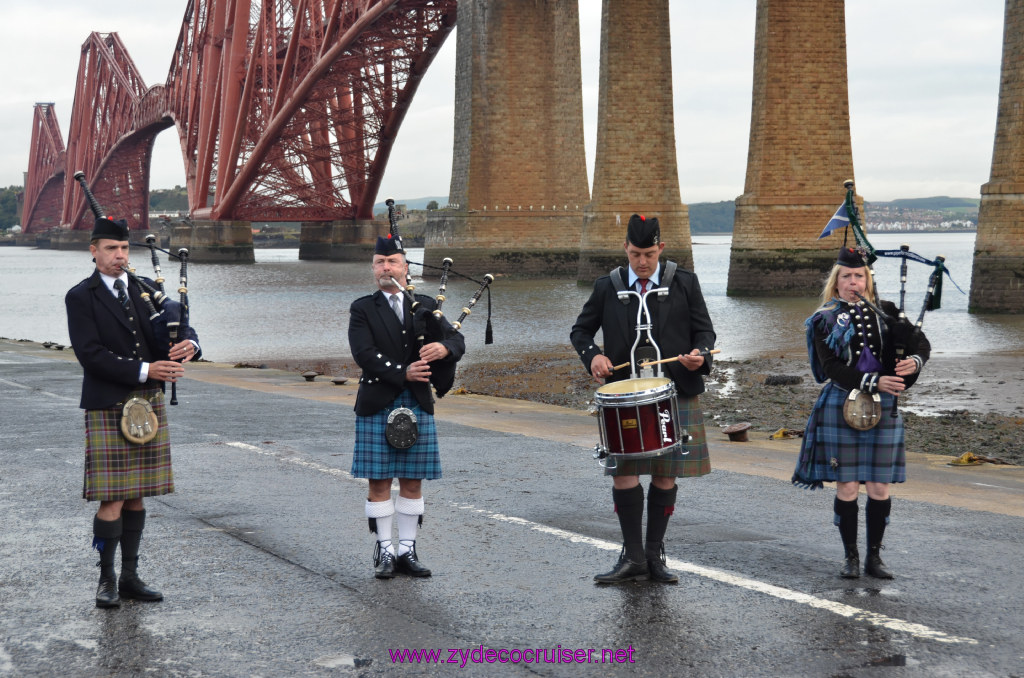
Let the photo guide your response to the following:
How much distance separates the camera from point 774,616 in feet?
17.5

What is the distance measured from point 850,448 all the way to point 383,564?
2182mm

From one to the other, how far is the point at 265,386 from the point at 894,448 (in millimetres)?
12059

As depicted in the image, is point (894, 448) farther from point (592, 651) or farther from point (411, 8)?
point (411, 8)

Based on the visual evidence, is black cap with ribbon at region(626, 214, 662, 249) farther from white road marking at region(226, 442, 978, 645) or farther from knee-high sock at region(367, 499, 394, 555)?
knee-high sock at region(367, 499, 394, 555)

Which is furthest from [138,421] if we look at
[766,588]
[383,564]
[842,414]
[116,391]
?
[842,414]

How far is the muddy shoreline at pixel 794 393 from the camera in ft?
44.2

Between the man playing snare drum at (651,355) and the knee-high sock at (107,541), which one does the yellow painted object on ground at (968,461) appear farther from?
the knee-high sock at (107,541)

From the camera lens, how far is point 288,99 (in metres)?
71.2

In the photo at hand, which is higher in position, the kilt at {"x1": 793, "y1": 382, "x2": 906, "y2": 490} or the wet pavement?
the kilt at {"x1": 793, "y1": 382, "x2": 906, "y2": 490}

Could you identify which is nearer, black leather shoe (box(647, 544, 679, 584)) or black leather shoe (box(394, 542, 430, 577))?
black leather shoe (box(647, 544, 679, 584))

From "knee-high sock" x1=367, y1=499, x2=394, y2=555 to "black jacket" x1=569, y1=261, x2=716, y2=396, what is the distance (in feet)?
3.79

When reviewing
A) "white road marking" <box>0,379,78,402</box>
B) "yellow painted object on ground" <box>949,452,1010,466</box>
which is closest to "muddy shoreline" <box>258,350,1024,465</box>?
"yellow painted object on ground" <box>949,452,1010,466</box>

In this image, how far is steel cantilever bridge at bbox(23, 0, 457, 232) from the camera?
69.2 m

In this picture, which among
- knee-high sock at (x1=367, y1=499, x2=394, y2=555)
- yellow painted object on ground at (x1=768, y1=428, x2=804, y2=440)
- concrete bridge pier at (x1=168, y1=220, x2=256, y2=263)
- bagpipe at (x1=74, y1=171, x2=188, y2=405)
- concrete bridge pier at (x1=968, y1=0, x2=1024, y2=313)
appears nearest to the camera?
bagpipe at (x1=74, y1=171, x2=188, y2=405)
